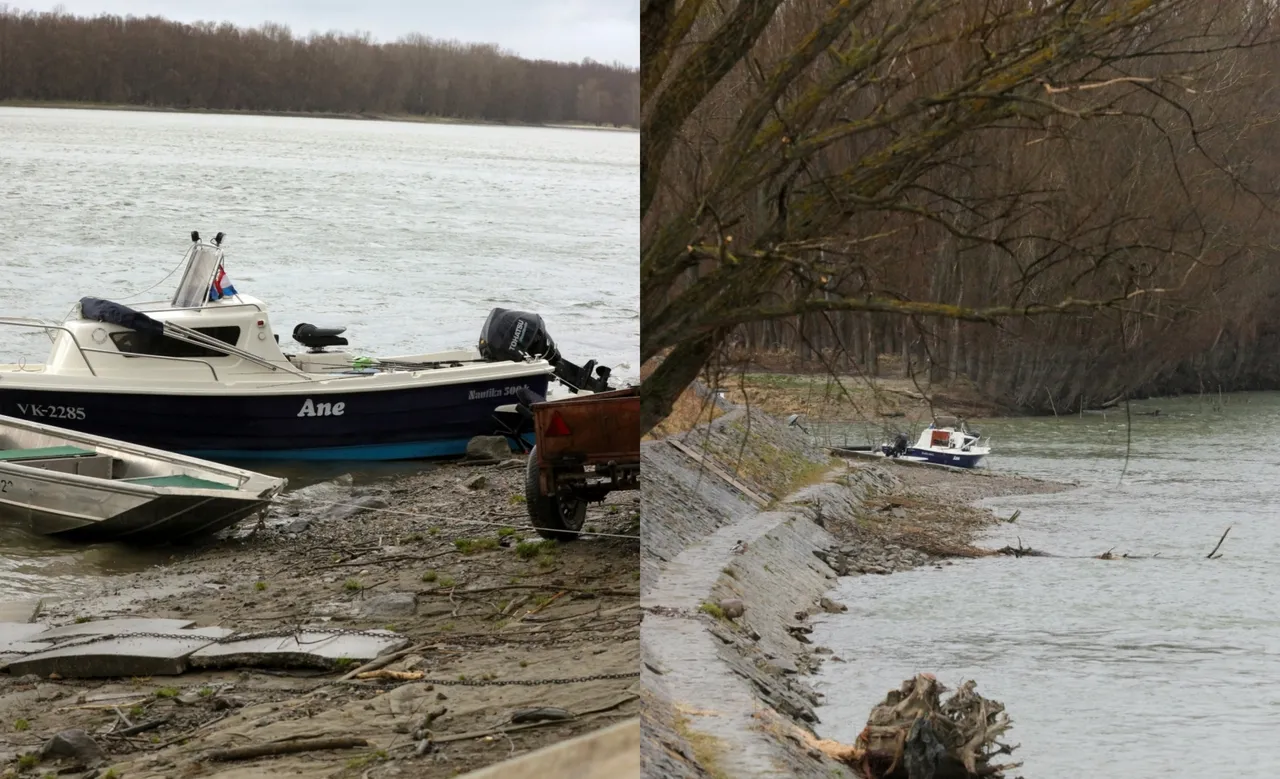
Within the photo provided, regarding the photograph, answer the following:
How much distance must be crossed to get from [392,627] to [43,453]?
0.69 meters

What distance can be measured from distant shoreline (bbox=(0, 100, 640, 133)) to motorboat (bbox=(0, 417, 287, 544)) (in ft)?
1.73

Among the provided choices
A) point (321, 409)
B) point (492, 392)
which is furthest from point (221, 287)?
point (492, 392)

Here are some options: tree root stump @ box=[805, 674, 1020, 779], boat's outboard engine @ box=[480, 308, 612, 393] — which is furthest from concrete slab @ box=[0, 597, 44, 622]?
tree root stump @ box=[805, 674, 1020, 779]

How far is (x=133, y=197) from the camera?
7.31ft

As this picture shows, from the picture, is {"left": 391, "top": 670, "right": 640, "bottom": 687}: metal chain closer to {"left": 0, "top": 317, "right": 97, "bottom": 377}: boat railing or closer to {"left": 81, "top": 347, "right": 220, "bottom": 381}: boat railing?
{"left": 81, "top": 347, "right": 220, "bottom": 381}: boat railing

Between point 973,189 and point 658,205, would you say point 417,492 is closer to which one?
point 658,205

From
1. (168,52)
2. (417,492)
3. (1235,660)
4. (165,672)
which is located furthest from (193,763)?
(1235,660)

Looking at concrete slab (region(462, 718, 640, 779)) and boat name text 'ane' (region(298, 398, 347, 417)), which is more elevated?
boat name text 'ane' (region(298, 398, 347, 417))

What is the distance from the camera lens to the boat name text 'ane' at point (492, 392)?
2.55 metres

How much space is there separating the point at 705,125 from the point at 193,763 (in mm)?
1418

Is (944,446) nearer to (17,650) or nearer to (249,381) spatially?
(249,381)

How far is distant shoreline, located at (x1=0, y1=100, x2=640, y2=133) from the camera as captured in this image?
2.16m

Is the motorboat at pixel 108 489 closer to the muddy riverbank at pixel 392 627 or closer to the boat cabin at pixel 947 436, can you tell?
the muddy riverbank at pixel 392 627

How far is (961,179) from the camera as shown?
2.51m
